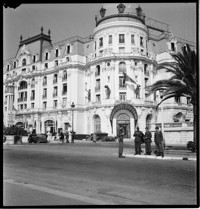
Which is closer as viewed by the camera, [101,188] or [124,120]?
[101,188]

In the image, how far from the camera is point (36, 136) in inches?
1251

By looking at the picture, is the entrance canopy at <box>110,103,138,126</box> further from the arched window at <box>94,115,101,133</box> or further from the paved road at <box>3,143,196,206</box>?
the paved road at <box>3,143,196,206</box>

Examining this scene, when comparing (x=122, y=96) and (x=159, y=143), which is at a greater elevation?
(x=122, y=96)

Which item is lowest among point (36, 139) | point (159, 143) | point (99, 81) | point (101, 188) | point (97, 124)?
point (36, 139)

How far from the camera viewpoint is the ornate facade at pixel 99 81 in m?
40.2

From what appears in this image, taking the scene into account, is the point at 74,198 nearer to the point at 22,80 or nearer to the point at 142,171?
the point at 142,171

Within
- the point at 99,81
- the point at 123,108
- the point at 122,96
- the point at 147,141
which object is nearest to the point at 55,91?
the point at 99,81

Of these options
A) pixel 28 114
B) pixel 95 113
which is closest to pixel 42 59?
pixel 28 114

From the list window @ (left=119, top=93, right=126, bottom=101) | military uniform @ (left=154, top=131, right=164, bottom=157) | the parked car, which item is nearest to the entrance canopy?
window @ (left=119, top=93, right=126, bottom=101)

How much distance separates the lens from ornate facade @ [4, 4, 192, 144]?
40219 millimetres

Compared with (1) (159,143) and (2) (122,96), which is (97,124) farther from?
(1) (159,143)

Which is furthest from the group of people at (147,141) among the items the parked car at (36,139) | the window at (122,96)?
the window at (122,96)

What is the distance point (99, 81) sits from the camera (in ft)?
142

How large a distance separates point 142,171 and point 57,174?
8.72 ft
